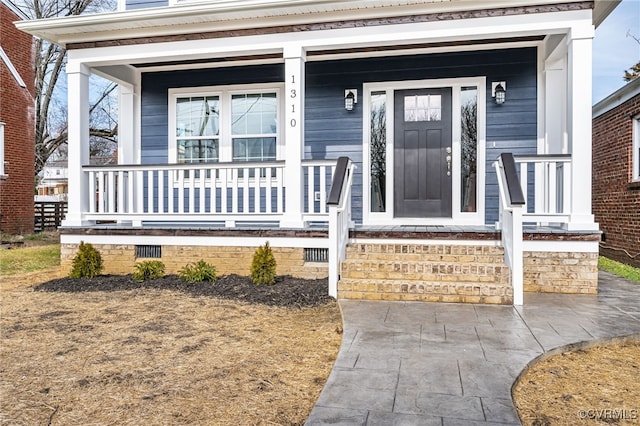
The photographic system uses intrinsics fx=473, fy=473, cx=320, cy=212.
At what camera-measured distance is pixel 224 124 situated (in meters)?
7.64

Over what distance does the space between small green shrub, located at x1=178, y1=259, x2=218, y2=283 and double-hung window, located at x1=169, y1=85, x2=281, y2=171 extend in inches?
88.2

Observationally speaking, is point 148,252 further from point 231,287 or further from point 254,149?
point 254,149

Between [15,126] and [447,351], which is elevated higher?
[15,126]

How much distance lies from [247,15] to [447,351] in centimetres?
458

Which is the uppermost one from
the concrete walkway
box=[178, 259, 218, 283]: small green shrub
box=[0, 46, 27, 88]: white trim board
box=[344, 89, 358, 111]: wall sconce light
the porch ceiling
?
box=[0, 46, 27, 88]: white trim board

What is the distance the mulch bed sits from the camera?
4.92 m

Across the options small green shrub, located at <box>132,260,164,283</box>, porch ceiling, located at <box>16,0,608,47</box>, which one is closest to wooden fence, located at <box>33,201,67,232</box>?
porch ceiling, located at <box>16,0,608,47</box>

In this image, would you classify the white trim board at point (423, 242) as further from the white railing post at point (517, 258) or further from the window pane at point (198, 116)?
the window pane at point (198, 116)

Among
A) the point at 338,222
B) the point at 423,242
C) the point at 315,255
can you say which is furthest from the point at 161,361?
the point at 423,242

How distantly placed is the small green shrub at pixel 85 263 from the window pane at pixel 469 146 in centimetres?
509

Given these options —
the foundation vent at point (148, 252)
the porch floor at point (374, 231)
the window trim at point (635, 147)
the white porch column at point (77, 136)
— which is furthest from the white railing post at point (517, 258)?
the white porch column at point (77, 136)

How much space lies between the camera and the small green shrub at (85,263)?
607cm

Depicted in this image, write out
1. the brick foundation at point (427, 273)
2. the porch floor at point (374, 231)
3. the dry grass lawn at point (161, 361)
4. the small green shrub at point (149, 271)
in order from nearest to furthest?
the dry grass lawn at point (161, 361) → the brick foundation at point (427, 273) → the porch floor at point (374, 231) → the small green shrub at point (149, 271)

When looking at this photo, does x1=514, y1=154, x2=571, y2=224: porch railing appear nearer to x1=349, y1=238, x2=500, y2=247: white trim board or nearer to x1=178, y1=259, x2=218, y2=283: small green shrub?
x1=349, y1=238, x2=500, y2=247: white trim board
